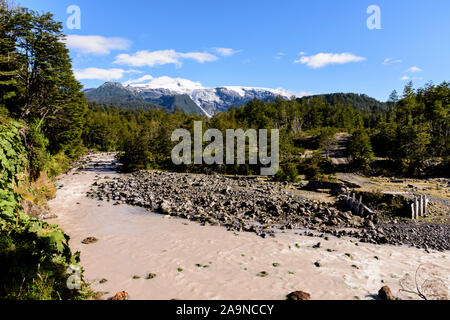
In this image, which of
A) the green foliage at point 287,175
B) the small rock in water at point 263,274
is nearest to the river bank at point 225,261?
the small rock in water at point 263,274

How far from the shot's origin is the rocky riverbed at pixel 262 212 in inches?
555

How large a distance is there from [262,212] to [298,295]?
33.4 feet

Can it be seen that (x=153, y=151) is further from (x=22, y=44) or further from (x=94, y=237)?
(x=94, y=237)

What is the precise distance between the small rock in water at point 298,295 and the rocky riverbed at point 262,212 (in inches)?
230

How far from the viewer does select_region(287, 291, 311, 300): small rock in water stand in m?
7.38

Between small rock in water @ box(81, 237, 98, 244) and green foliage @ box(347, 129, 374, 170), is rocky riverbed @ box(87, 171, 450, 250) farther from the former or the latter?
green foliage @ box(347, 129, 374, 170)

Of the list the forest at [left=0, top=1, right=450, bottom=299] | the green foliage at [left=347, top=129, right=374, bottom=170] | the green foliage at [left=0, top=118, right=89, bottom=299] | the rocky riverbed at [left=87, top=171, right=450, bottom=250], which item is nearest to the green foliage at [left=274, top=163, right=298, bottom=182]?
the forest at [left=0, top=1, right=450, bottom=299]

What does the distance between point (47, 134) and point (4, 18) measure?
12.6m

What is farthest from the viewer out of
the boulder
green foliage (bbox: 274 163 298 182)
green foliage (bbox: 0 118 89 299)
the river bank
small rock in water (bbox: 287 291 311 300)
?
green foliage (bbox: 274 163 298 182)

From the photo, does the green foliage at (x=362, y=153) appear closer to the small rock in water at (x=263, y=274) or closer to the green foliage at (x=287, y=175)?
the green foliage at (x=287, y=175)

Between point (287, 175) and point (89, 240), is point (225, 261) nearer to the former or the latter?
point (89, 240)

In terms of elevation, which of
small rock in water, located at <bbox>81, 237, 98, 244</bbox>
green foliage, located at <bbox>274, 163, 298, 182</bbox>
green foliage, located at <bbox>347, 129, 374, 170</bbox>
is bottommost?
small rock in water, located at <bbox>81, 237, 98, 244</bbox>

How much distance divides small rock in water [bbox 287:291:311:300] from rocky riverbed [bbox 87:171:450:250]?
19.2 ft
